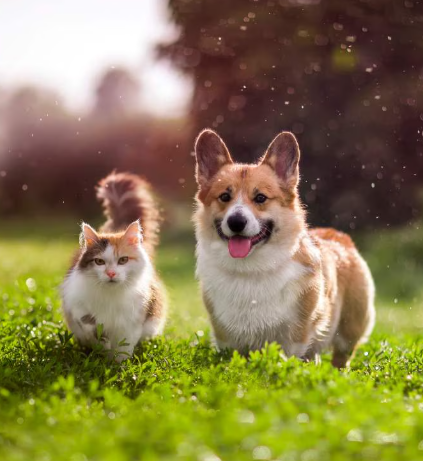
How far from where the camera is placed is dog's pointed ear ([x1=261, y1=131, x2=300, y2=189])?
4.63m

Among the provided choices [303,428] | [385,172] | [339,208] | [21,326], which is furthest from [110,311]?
[385,172]

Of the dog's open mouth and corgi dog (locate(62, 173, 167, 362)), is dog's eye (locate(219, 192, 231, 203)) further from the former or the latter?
corgi dog (locate(62, 173, 167, 362))

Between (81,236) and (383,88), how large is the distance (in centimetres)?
930

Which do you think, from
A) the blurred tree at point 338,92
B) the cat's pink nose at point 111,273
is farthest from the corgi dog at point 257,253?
the blurred tree at point 338,92

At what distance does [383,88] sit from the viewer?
1273 centimetres

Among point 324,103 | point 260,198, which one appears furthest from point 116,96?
point 260,198

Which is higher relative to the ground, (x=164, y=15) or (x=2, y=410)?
(x=164, y=15)

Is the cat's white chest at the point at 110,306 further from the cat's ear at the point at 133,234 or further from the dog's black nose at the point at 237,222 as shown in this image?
the dog's black nose at the point at 237,222

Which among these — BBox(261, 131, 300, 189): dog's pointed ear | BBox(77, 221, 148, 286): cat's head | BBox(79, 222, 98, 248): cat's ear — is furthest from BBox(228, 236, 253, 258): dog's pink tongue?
BBox(79, 222, 98, 248): cat's ear

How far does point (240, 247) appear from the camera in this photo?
434 cm

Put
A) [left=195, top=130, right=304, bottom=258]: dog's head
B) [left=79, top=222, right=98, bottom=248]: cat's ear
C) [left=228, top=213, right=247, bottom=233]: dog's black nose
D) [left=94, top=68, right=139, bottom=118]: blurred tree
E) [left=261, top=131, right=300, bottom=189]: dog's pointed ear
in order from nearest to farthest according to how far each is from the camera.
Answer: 1. [left=228, top=213, right=247, bottom=233]: dog's black nose
2. [left=195, top=130, right=304, bottom=258]: dog's head
3. [left=261, top=131, right=300, bottom=189]: dog's pointed ear
4. [left=79, top=222, right=98, bottom=248]: cat's ear
5. [left=94, top=68, right=139, bottom=118]: blurred tree

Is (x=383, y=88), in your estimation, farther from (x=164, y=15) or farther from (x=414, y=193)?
(x=164, y=15)

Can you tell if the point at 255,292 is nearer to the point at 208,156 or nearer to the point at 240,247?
the point at 240,247

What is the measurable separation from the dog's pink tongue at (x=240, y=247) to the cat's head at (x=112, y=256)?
797 millimetres
